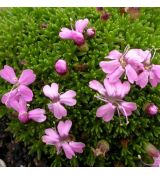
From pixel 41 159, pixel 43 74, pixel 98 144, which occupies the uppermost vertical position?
pixel 43 74

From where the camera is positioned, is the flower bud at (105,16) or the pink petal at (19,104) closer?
the pink petal at (19,104)

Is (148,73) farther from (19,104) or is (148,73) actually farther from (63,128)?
(19,104)

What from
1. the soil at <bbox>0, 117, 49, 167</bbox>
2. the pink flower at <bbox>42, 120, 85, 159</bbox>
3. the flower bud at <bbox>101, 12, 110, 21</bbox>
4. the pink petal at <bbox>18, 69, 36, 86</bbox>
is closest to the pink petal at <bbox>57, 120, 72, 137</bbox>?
the pink flower at <bbox>42, 120, 85, 159</bbox>

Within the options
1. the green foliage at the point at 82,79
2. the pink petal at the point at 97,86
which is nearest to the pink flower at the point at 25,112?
the green foliage at the point at 82,79

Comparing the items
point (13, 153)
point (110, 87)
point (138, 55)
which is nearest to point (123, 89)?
point (110, 87)

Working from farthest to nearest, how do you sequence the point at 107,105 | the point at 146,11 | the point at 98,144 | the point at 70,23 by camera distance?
1. the point at 146,11
2. the point at 70,23
3. the point at 98,144
4. the point at 107,105

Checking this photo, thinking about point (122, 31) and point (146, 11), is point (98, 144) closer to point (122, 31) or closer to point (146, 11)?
point (122, 31)

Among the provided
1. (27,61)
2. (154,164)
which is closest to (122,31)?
(27,61)

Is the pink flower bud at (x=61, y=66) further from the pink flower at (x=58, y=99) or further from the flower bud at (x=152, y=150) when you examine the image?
the flower bud at (x=152, y=150)
